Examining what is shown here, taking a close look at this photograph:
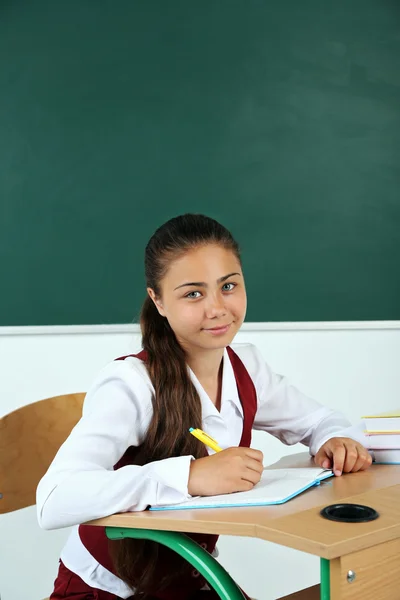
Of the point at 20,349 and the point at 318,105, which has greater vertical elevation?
the point at 318,105

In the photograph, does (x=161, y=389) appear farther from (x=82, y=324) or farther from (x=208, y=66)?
(x=208, y=66)

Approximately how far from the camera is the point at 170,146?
3160 millimetres

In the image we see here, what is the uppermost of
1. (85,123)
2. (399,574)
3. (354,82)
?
(354,82)


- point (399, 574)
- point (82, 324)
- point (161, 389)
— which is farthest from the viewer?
point (82, 324)

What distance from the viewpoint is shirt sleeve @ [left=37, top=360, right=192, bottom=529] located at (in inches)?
42.5

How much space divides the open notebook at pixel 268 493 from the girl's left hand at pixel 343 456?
0.06m

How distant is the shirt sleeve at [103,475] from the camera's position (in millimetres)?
1079

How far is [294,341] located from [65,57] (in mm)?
1495

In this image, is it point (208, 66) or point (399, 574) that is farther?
point (208, 66)

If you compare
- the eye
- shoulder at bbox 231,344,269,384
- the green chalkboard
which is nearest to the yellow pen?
the eye

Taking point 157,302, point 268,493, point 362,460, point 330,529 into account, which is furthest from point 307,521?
point 157,302

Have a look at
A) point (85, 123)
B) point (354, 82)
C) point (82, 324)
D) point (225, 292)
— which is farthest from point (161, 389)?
point (354, 82)

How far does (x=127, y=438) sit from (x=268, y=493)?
301mm

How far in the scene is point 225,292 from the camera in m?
1.42
